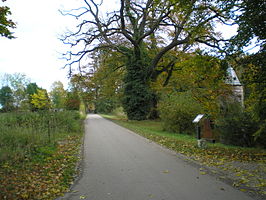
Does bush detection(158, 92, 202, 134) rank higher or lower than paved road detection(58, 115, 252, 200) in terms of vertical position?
higher

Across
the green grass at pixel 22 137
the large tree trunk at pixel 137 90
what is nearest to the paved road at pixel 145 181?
the green grass at pixel 22 137

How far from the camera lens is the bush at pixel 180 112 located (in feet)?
52.9

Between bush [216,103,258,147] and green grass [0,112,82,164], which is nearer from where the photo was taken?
green grass [0,112,82,164]

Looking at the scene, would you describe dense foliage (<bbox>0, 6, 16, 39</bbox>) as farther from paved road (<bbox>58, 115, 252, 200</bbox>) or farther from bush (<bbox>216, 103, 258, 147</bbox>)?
bush (<bbox>216, 103, 258, 147</bbox>)

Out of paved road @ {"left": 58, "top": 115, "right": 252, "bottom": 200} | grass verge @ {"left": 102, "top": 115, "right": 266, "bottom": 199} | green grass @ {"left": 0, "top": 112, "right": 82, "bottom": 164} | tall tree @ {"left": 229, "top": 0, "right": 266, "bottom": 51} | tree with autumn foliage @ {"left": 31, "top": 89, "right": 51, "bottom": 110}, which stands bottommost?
paved road @ {"left": 58, "top": 115, "right": 252, "bottom": 200}

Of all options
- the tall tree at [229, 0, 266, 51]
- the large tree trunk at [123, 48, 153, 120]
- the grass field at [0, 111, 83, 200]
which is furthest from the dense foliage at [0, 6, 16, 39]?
the large tree trunk at [123, 48, 153, 120]

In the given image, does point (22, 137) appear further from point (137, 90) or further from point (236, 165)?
point (137, 90)

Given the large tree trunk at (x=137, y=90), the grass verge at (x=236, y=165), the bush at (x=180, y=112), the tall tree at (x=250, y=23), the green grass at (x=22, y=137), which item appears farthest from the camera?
the large tree trunk at (x=137, y=90)

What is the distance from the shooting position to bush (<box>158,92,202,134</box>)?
1612 centimetres

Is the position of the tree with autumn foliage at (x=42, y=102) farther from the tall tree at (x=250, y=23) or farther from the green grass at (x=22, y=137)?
the tall tree at (x=250, y=23)

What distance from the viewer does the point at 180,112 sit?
53.6 ft

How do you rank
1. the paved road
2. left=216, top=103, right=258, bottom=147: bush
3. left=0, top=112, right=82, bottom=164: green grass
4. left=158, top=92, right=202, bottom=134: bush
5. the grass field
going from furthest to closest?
left=158, top=92, right=202, bottom=134: bush, left=216, top=103, right=258, bottom=147: bush, left=0, top=112, right=82, bottom=164: green grass, the grass field, the paved road

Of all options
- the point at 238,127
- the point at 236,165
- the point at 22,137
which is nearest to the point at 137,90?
the point at 238,127

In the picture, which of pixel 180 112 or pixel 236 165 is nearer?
pixel 236 165
